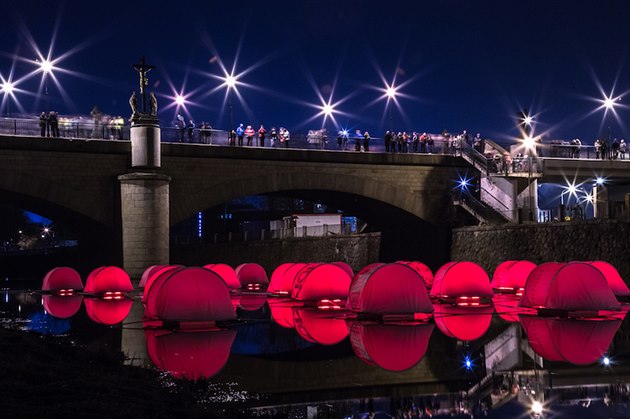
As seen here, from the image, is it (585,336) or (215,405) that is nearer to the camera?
(215,405)

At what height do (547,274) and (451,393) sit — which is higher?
(547,274)

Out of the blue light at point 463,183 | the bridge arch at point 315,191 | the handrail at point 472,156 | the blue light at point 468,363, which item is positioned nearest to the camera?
the blue light at point 468,363

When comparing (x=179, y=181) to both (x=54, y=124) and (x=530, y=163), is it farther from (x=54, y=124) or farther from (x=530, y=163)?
(x=530, y=163)

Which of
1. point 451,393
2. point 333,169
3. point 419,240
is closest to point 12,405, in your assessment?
point 451,393

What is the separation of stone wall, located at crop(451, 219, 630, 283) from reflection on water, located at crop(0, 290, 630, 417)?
33.1ft

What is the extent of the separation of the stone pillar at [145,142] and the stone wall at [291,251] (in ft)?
54.5

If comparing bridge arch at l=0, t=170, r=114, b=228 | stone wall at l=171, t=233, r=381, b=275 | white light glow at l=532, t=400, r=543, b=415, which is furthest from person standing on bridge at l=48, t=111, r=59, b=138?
white light glow at l=532, t=400, r=543, b=415

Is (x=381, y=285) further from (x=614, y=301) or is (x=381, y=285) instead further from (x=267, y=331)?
(x=614, y=301)

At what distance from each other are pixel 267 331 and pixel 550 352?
804 centimetres

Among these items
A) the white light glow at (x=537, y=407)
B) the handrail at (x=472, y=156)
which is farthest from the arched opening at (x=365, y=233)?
the white light glow at (x=537, y=407)

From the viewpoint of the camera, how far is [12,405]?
912 centimetres

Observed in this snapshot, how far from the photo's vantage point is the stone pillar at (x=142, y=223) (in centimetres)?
4091

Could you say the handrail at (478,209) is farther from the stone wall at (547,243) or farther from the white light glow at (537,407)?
the white light glow at (537,407)

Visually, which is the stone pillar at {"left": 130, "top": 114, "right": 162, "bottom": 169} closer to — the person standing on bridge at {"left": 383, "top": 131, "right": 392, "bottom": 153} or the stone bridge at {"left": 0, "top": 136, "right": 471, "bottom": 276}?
the stone bridge at {"left": 0, "top": 136, "right": 471, "bottom": 276}
